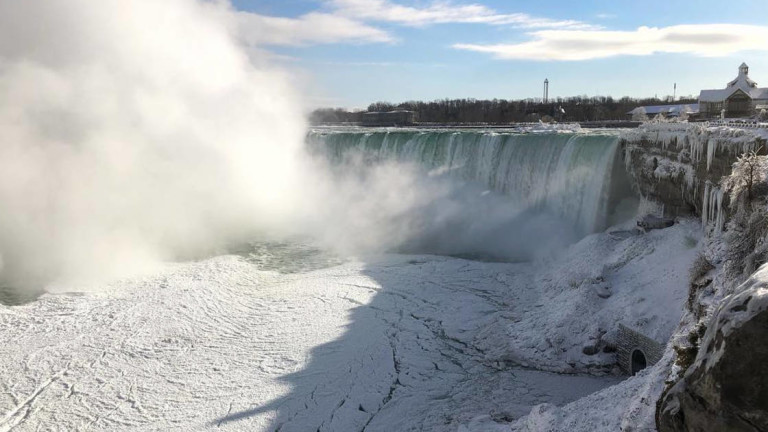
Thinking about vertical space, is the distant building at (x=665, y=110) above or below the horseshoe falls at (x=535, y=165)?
above

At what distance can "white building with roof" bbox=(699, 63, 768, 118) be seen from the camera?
30016 millimetres

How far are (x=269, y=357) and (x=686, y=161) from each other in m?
8.95

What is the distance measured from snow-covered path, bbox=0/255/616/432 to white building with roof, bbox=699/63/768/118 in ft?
77.8

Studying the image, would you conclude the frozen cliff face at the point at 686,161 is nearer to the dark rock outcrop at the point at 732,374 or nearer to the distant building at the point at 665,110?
the dark rock outcrop at the point at 732,374

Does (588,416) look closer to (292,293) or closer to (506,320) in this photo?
(506,320)

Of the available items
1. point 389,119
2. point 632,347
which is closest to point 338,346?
point 632,347

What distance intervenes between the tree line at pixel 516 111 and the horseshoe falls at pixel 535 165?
1130 inches

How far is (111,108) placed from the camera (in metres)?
Answer: 16.2

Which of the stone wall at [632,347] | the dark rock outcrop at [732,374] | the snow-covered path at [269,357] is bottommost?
the snow-covered path at [269,357]

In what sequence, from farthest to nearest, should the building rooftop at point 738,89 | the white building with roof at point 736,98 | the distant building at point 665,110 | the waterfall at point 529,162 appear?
A: 1. the distant building at point 665,110
2. the building rooftop at point 738,89
3. the white building with roof at point 736,98
4. the waterfall at point 529,162

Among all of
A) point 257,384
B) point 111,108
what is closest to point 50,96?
point 111,108

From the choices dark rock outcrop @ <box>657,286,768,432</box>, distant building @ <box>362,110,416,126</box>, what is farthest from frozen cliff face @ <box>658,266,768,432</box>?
distant building @ <box>362,110,416,126</box>

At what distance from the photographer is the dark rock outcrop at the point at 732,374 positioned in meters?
2.96

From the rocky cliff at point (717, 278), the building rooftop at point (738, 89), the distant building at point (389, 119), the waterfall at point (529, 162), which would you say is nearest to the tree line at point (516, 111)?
the distant building at point (389, 119)
